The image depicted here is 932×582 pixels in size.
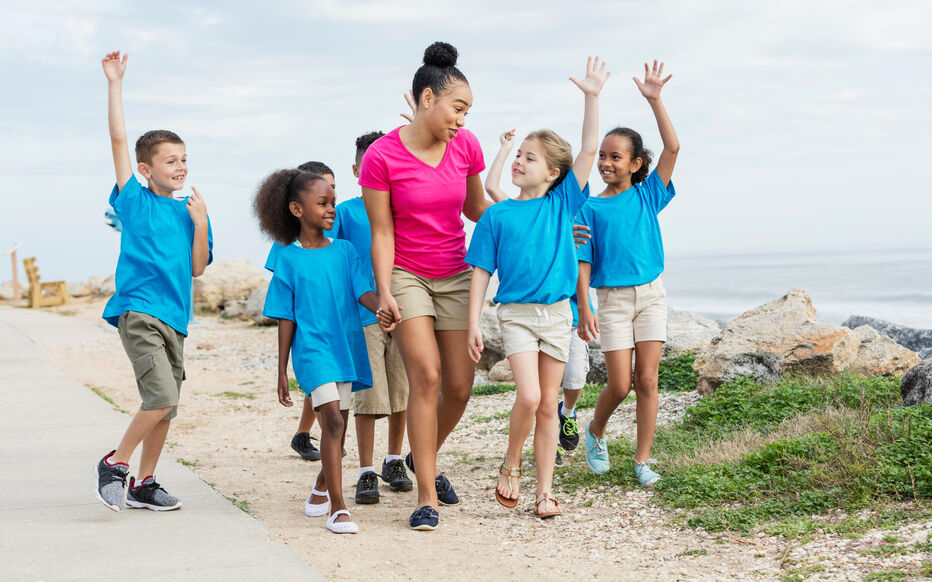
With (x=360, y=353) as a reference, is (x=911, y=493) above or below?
below

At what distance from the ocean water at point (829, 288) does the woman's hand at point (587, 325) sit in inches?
757

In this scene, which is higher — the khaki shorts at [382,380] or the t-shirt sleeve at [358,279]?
the t-shirt sleeve at [358,279]

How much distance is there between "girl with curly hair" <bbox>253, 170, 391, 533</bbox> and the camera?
4.56 m

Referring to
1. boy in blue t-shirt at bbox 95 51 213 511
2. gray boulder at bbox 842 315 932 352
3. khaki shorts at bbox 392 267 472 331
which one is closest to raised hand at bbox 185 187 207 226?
boy in blue t-shirt at bbox 95 51 213 511

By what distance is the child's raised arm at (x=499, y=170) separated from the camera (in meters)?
5.16

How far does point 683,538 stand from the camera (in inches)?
176

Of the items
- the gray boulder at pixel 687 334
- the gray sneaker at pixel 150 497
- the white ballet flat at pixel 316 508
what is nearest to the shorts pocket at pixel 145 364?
the gray sneaker at pixel 150 497

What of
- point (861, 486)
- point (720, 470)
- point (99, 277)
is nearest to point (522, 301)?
point (720, 470)

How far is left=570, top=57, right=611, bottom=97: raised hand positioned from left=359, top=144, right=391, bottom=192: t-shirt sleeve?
1107mm

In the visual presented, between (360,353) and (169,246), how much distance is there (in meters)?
1.16

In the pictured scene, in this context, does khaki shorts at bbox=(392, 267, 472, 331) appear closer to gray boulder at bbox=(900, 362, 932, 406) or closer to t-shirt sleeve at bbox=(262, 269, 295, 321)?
t-shirt sleeve at bbox=(262, 269, 295, 321)

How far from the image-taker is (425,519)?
4543 millimetres

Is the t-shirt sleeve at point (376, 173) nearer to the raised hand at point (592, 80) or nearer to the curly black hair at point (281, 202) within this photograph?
the curly black hair at point (281, 202)

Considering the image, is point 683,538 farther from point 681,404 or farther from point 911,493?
point 681,404
